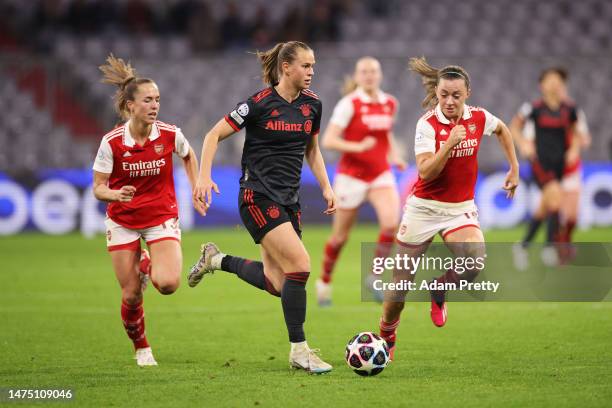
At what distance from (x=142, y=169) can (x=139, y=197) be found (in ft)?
0.76

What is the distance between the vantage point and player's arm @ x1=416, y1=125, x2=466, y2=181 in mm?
6707

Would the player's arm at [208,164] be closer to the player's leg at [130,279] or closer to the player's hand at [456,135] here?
the player's leg at [130,279]

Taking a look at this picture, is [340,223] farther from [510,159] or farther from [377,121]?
[510,159]

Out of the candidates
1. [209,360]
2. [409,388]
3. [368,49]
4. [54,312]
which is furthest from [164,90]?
[409,388]

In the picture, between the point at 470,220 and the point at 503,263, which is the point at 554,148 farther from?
the point at 470,220

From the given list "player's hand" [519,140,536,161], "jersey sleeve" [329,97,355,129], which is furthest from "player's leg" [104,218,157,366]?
"player's hand" [519,140,536,161]

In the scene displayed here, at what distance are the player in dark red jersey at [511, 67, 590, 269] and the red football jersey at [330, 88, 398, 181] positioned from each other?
2708 mm

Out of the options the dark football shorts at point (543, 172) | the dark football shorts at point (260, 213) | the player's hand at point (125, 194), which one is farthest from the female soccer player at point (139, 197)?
the dark football shorts at point (543, 172)

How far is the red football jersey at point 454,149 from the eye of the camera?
283 inches

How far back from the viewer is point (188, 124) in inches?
779

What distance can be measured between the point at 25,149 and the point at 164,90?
3316mm

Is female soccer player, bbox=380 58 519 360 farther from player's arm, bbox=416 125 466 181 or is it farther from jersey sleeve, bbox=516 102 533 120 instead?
jersey sleeve, bbox=516 102 533 120

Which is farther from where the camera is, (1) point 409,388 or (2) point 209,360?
(2) point 209,360

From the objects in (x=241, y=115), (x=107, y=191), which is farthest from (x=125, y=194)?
(x=241, y=115)
